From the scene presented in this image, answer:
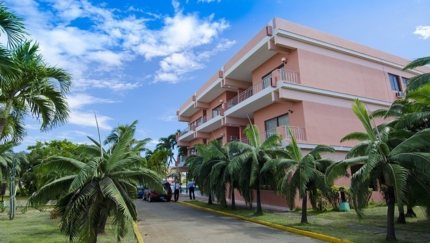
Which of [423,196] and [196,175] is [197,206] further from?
[423,196]

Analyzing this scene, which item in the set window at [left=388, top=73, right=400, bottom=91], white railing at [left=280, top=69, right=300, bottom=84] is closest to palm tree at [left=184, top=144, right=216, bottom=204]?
white railing at [left=280, top=69, right=300, bottom=84]

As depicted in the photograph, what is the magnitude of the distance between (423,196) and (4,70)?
10.4m

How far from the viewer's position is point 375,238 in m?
7.99

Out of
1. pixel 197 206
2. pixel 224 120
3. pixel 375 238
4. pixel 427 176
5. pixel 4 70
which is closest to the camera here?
pixel 4 70

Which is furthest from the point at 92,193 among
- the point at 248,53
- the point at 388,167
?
the point at 248,53

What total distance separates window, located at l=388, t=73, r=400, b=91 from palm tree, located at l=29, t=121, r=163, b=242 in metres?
21.5

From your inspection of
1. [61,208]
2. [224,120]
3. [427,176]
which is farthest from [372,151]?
[224,120]

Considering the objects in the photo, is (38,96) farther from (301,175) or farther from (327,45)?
(327,45)

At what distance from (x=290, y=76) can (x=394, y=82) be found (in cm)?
1095

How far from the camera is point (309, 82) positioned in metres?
17.4

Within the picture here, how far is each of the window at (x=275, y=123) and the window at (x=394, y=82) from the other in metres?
10.2

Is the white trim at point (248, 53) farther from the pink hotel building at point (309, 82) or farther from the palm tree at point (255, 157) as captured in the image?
the palm tree at point (255, 157)

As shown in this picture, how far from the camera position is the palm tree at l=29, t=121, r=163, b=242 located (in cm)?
681

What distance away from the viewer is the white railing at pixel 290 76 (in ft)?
56.5
